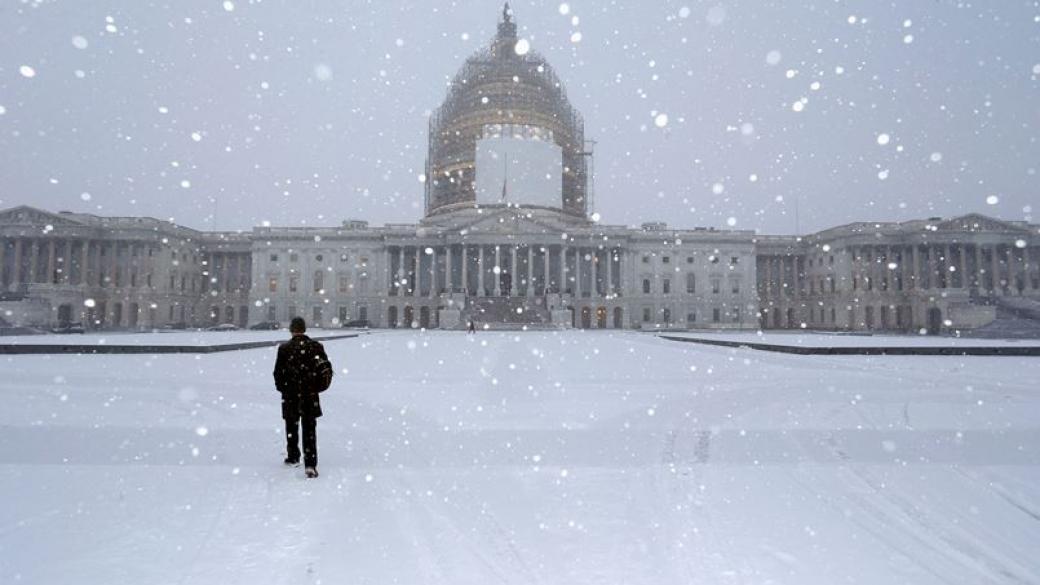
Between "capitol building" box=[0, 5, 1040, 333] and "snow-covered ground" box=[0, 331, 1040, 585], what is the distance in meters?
57.1

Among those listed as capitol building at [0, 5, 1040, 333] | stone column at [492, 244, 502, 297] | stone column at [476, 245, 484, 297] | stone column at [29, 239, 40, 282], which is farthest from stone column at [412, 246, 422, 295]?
stone column at [29, 239, 40, 282]

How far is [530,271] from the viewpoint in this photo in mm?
Answer: 74062

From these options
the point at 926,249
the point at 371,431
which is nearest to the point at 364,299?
the point at 926,249

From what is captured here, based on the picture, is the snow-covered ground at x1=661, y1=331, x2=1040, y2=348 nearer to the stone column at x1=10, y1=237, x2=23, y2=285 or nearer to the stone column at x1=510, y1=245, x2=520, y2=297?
the stone column at x1=510, y1=245, x2=520, y2=297

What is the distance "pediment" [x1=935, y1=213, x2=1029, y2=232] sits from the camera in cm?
7431

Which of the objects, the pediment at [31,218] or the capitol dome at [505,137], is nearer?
the pediment at [31,218]

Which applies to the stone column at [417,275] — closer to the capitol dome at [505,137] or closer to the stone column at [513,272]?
the capitol dome at [505,137]

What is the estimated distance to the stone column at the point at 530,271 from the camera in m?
73.6

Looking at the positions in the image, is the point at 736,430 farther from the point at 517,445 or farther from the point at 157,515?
the point at 157,515

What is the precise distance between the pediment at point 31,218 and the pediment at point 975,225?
9615 cm

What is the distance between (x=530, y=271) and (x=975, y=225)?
49.8 meters

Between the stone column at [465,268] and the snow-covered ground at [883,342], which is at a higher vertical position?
the stone column at [465,268]

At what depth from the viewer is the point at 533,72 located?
8194cm

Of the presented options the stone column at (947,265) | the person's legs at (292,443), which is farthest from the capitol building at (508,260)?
the person's legs at (292,443)
